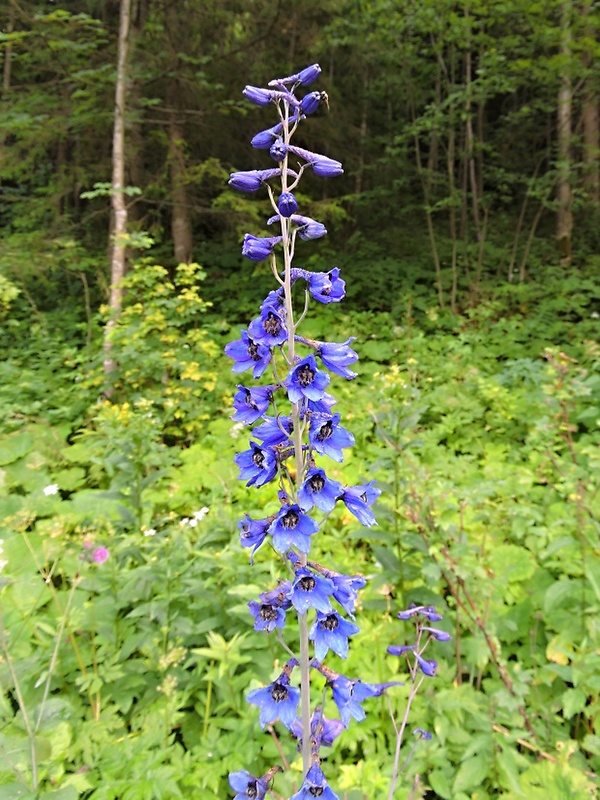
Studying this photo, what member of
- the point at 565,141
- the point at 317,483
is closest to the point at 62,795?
the point at 317,483

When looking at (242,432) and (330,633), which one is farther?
(242,432)

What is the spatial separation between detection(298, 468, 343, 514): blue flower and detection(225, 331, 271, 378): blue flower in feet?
0.92

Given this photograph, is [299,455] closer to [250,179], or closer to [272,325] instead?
[272,325]

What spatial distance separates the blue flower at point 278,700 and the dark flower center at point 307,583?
247 mm

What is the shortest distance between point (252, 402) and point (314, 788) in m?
0.86

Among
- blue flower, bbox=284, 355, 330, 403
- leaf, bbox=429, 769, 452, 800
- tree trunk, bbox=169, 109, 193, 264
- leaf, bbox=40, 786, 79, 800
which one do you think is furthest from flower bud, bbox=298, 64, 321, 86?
tree trunk, bbox=169, 109, 193, 264

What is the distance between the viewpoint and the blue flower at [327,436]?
3.78 feet

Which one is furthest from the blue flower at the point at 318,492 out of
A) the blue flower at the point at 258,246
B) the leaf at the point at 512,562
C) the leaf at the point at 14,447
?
the leaf at the point at 14,447

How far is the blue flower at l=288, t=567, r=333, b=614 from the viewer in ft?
3.49

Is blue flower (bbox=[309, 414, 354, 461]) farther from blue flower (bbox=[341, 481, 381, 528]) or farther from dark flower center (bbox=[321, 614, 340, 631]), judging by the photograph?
dark flower center (bbox=[321, 614, 340, 631])

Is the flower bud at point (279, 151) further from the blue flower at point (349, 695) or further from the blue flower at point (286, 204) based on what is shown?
the blue flower at point (349, 695)

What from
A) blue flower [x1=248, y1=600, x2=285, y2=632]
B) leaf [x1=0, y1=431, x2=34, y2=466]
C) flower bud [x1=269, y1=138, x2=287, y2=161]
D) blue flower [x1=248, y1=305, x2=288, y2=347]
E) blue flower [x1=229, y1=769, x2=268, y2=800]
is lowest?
leaf [x1=0, y1=431, x2=34, y2=466]

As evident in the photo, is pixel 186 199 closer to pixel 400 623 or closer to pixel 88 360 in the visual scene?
pixel 88 360

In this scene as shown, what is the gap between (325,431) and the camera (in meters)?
1.17
